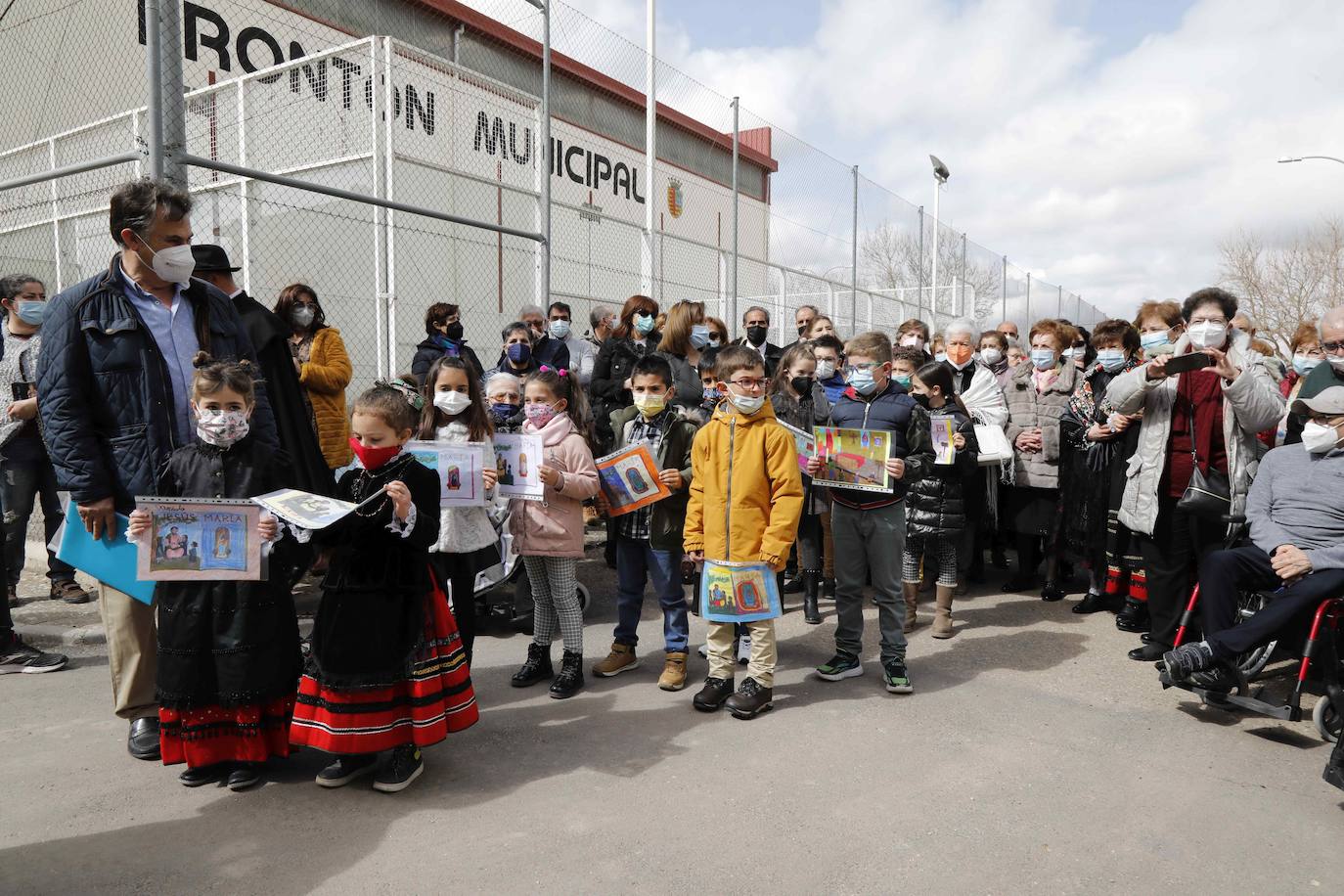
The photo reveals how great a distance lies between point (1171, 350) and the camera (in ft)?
16.7

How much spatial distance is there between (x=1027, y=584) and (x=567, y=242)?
6.38 meters

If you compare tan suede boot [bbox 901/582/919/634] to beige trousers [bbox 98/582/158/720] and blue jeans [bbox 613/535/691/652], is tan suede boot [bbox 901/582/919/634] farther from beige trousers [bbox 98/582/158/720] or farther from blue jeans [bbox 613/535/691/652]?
beige trousers [bbox 98/582/158/720]

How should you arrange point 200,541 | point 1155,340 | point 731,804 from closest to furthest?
point 200,541 → point 731,804 → point 1155,340

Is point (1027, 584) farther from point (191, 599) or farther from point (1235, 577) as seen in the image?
point (191, 599)

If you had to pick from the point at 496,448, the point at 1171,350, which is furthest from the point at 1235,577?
the point at 496,448

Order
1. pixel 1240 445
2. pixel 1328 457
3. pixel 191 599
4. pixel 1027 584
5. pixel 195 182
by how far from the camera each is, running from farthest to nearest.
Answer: pixel 195 182, pixel 1027 584, pixel 1240 445, pixel 1328 457, pixel 191 599

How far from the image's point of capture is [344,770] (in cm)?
344

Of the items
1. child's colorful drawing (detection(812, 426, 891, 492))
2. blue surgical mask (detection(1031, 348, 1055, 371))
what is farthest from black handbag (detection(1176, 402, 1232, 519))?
blue surgical mask (detection(1031, 348, 1055, 371))

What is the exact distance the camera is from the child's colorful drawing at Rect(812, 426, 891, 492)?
451 centimetres

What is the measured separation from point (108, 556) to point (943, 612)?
4602 mm

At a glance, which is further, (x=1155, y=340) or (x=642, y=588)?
(x=1155, y=340)

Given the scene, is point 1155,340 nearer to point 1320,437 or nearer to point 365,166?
point 1320,437

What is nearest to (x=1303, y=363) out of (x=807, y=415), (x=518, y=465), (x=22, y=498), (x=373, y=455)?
(x=807, y=415)

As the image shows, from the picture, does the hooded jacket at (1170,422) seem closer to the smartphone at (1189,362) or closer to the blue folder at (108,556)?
the smartphone at (1189,362)
